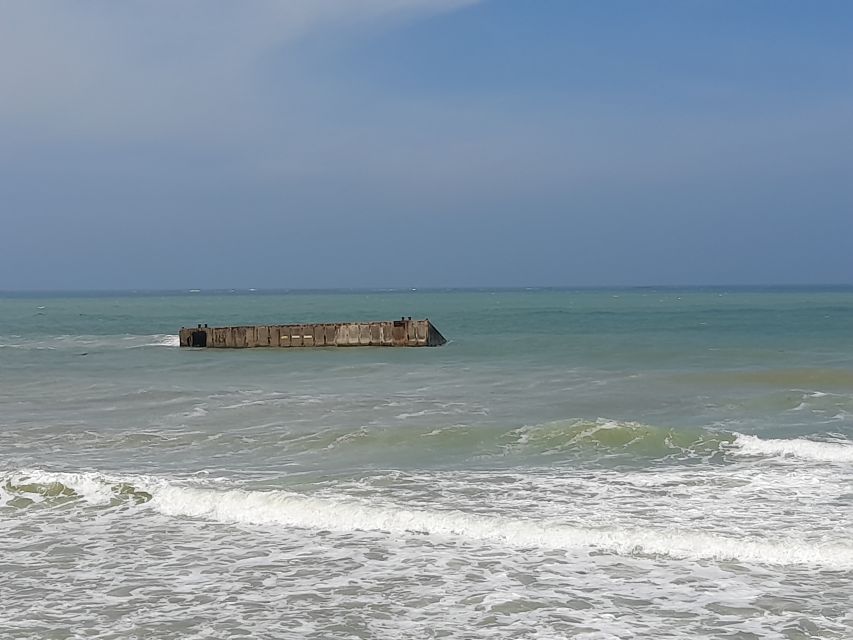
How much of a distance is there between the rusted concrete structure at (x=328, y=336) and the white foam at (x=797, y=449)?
3105 cm

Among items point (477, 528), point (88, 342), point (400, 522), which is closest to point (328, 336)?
point (88, 342)

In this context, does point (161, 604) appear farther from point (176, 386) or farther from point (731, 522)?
point (176, 386)

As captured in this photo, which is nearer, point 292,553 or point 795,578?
point 795,578

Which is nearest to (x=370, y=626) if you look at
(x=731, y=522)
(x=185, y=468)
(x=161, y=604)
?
(x=161, y=604)

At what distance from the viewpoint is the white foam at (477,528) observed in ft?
33.0

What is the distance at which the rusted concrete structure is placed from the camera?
47906 millimetres

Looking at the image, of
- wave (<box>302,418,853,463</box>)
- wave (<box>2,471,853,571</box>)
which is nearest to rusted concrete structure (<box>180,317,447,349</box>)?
wave (<box>302,418,853,463</box>)

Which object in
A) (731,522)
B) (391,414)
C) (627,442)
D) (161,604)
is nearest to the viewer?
(161,604)

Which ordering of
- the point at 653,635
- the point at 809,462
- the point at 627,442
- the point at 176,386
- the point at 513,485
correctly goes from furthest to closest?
the point at 176,386 → the point at 627,442 → the point at 809,462 → the point at 513,485 → the point at 653,635

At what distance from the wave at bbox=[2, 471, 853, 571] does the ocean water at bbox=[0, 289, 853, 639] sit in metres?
0.04

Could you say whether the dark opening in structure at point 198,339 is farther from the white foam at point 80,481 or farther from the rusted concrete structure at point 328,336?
the white foam at point 80,481

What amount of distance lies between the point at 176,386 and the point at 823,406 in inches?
830

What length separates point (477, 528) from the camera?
11.3m

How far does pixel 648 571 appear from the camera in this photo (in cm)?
963
